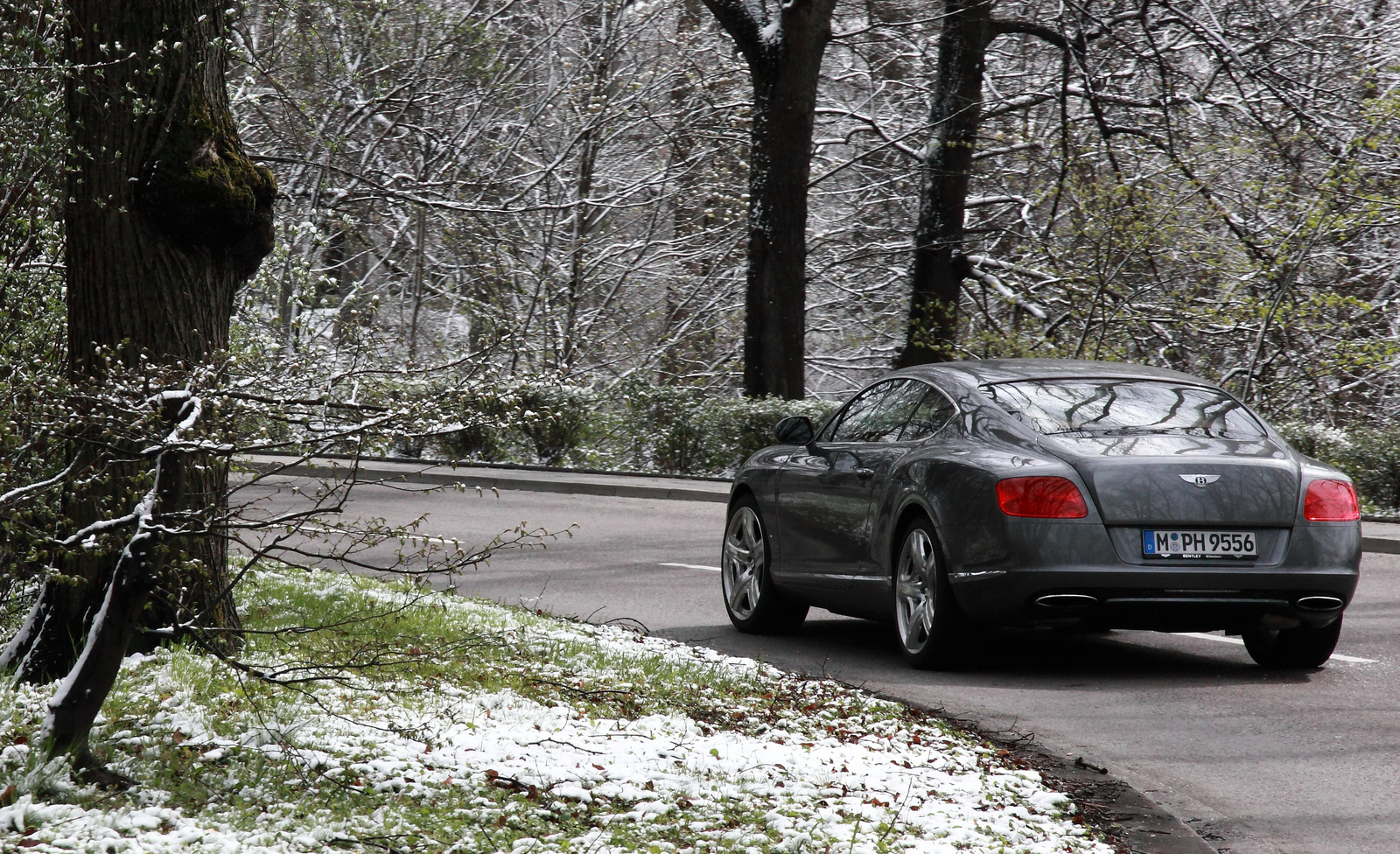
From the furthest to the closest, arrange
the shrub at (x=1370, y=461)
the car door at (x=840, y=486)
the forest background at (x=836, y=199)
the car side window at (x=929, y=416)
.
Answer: the forest background at (x=836, y=199), the shrub at (x=1370, y=461), the car door at (x=840, y=486), the car side window at (x=929, y=416)

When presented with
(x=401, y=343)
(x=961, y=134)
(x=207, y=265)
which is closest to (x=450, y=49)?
(x=401, y=343)

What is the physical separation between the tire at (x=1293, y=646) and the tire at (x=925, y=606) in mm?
1494

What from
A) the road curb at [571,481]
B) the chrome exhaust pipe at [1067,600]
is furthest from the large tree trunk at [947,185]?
the chrome exhaust pipe at [1067,600]

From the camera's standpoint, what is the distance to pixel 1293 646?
297 inches

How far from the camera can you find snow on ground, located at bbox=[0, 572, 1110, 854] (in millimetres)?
4012

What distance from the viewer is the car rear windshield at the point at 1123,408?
7234 millimetres

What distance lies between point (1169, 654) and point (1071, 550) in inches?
68.0

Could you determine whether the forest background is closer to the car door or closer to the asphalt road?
the car door

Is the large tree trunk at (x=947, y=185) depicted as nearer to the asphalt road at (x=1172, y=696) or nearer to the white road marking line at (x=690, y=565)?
the white road marking line at (x=690, y=565)

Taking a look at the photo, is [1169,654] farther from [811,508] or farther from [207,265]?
[207,265]

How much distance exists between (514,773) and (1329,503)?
432cm

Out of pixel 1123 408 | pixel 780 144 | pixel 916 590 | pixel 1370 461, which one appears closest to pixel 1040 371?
pixel 1123 408

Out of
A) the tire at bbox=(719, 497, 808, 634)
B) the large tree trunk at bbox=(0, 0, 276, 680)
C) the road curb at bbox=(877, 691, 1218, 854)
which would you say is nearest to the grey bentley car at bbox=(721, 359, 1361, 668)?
the tire at bbox=(719, 497, 808, 634)

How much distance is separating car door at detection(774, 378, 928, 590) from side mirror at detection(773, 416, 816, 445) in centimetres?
6
